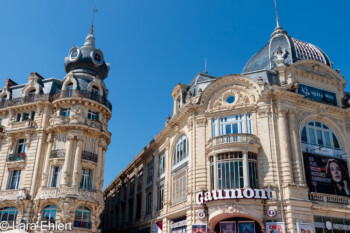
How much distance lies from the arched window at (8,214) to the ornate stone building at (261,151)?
49.3 feet

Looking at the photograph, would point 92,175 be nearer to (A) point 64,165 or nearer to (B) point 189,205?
(A) point 64,165

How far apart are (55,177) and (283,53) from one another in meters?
29.1

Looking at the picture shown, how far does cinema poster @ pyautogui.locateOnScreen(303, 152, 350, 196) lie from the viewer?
1251 inches

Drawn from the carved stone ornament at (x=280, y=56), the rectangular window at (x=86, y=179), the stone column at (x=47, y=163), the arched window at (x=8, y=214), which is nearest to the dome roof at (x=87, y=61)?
the stone column at (x=47, y=163)

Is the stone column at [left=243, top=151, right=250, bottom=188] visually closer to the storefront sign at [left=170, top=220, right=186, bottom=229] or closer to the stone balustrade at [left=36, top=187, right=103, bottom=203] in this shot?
the storefront sign at [left=170, top=220, right=186, bottom=229]

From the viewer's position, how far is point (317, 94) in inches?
1426

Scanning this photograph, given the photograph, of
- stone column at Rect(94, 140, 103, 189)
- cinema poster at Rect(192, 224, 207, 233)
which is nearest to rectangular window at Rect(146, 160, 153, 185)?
stone column at Rect(94, 140, 103, 189)

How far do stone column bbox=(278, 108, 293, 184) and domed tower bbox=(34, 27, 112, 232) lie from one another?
65.4 feet

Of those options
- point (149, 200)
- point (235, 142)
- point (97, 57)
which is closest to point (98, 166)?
point (149, 200)

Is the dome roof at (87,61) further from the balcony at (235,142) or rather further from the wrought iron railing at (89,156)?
the balcony at (235,142)

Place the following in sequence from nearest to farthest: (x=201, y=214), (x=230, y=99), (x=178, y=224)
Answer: (x=201, y=214) → (x=178, y=224) → (x=230, y=99)

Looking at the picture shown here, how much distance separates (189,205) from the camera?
31.5 meters

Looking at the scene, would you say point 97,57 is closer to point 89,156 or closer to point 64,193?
point 89,156

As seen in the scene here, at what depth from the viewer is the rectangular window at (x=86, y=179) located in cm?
3788
